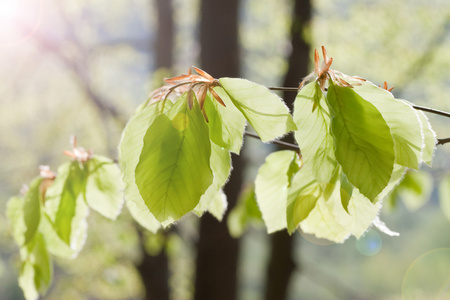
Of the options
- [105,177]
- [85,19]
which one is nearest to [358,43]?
[85,19]

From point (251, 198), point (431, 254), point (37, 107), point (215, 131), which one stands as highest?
point (215, 131)

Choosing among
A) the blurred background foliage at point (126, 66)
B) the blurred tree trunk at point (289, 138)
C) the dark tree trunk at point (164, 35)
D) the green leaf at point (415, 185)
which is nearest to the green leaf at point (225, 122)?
the green leaf at point (415, 185)

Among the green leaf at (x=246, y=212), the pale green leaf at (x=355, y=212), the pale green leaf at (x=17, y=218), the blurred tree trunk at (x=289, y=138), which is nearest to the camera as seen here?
the pale green leaf at (x=355, y=212)

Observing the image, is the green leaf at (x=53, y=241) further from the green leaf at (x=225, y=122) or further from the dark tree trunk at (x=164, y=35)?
the dark tree trunk at (x=164, y=35)

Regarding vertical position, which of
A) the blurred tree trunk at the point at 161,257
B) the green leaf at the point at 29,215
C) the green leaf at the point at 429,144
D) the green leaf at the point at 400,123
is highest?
the green leaf at the point at 400,123

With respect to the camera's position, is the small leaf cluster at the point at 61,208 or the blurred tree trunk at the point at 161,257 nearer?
the small leaf cluster at the point at 61,208

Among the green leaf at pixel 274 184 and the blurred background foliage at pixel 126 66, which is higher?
the green leaf at pixel 274 184

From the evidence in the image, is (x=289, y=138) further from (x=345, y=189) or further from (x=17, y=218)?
(x=345, y=189)

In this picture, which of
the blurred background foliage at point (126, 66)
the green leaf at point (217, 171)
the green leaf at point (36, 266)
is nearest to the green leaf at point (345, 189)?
the green leaf at point (217, 171)

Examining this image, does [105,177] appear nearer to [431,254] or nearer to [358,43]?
[358,43]

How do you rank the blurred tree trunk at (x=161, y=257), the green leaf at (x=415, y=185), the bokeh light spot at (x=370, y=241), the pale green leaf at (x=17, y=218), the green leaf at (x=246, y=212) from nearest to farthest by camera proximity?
the pale green leaf at (x=17, y=218) < the green leaf at (x=246, y=212) < the green leaf at (x=415, y=185) < the blurred tree trunk at (x=161, y=257) < the bokeh light spot at (x=370, y=241)
